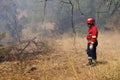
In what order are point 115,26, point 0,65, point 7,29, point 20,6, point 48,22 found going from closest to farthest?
point 0,65 → point 115,26 → point 7,29 → point 48,22 → point 20,6

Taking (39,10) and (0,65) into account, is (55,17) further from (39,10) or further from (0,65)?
(0,65)

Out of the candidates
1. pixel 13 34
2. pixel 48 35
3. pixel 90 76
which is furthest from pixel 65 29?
pixel 90 76

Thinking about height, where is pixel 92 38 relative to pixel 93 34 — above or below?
below

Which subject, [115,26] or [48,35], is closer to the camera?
[115,26]

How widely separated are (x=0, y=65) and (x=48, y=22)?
2748 cm

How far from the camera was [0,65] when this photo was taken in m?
10.4

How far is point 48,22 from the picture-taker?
124 ft

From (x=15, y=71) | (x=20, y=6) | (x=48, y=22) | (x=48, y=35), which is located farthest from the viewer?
(x=20, y=6)

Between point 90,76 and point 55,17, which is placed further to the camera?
point 55,17

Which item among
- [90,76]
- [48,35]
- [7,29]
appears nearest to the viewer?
[90,76]

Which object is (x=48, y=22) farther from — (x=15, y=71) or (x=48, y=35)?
(x=15, y=71)

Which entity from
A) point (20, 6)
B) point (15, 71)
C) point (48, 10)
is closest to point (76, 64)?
point (15, 71)

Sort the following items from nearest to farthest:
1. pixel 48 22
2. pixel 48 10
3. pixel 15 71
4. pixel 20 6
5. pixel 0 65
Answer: pixel 15 71
pixel 0 65
pixel 48 22
pixel 48 10
pixel 20 6

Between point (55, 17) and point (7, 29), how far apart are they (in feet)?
20.7
